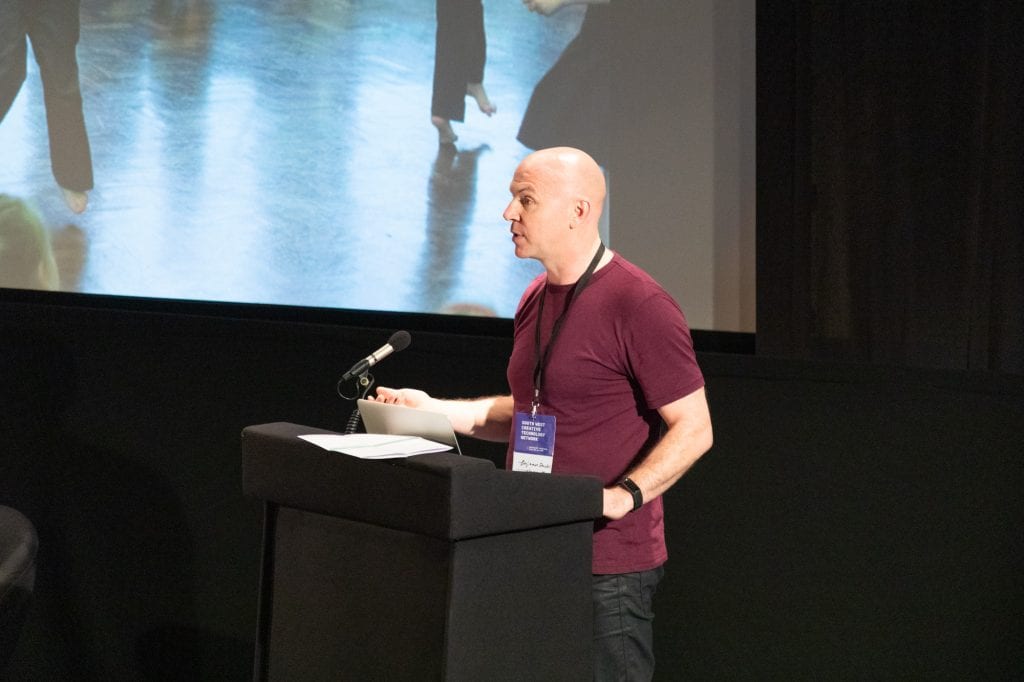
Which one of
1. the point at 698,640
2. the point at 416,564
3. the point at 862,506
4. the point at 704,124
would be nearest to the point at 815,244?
the point at 704,124

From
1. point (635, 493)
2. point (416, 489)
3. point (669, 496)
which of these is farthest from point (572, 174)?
point (669, 496)

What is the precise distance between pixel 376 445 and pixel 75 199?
3335mm

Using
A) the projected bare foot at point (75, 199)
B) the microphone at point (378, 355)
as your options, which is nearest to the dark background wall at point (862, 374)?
the microphone at point (378, 355)

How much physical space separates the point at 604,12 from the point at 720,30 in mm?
404

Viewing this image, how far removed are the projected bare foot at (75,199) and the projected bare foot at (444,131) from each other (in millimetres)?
1703

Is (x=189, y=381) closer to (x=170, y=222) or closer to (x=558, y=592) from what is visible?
(x=170, y=222)

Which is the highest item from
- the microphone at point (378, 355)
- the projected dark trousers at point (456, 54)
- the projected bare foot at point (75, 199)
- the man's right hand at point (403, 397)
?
the projected dark trousers at point (456, 54)

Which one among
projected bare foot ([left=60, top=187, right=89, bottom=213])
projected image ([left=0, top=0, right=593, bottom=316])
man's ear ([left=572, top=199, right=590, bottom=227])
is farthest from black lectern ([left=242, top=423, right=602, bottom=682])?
projected bare foot ([left=60, top=187, right=89, bottom=213])

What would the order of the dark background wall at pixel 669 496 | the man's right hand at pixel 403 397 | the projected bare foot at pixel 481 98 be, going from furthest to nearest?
→ the projected bare foot at pixel 481 98 < the dark background wall at pixel 669 496 < the man's right hand at pixel 403 397

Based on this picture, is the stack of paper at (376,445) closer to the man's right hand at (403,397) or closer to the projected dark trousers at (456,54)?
the man's right hand at (403,397)

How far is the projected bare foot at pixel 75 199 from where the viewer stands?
471 cm

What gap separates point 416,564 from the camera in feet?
6.18

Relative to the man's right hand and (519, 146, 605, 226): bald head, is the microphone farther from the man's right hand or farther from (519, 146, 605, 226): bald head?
(519, 146, 605, 226): bald head

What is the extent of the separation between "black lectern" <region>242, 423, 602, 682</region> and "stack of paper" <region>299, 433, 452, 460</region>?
0.03 metres
